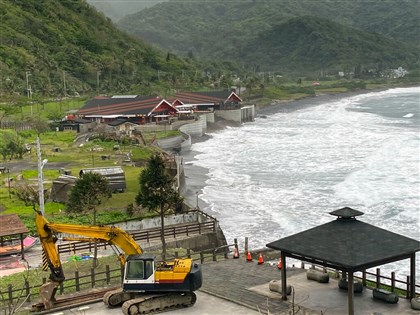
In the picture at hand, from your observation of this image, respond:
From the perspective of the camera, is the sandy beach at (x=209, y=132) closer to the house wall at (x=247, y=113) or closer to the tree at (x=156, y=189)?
the house wall at (x=247, y=113)

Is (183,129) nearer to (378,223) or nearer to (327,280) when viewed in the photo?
(378,223)

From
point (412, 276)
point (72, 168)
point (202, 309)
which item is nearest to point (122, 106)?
point (72, 168)

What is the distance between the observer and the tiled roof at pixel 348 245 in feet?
69.2

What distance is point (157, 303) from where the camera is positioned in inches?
902

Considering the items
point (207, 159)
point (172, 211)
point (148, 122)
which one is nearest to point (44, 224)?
point (172, 211)

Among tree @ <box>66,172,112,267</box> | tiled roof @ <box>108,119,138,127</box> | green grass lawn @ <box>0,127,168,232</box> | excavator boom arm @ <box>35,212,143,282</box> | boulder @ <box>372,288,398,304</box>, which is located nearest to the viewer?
boulder @ <box>372,288,398,304</box>

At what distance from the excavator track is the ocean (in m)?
14.3

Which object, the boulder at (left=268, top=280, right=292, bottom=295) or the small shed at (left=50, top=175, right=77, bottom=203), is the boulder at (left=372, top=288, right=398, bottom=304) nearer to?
the boulder at (left=268, top=280, right=292, bottom=295)

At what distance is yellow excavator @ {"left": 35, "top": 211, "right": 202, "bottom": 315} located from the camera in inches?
894

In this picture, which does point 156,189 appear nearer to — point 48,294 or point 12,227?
point 12,227

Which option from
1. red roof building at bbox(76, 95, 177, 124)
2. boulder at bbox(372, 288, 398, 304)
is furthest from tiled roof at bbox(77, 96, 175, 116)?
boulder at bbox(372, 288, 398, 304)

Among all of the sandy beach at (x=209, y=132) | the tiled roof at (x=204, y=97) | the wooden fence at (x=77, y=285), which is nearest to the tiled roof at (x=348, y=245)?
the wooden fence at (x=77, y=285)

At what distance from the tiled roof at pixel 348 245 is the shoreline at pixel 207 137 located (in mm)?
22774

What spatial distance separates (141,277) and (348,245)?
6.62 metres
